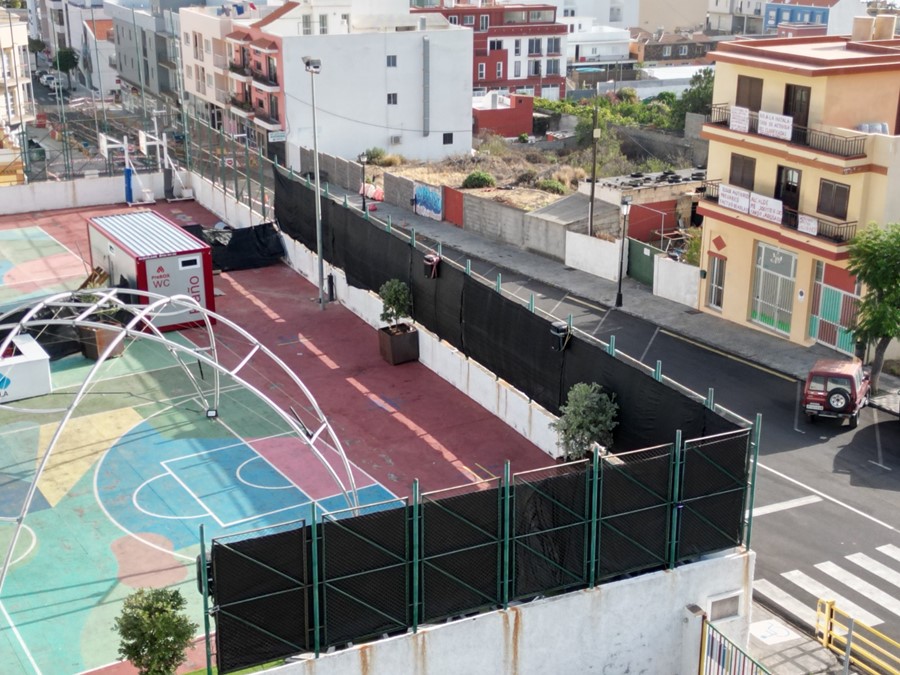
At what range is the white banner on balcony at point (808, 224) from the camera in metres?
39.9

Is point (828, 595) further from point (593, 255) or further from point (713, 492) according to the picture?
point (593, 255)

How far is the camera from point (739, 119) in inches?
1702

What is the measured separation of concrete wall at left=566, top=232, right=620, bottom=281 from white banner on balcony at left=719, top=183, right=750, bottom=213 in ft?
18.9

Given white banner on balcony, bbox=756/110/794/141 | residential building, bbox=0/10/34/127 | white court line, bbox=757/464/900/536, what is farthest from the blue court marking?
residential building, bbox=0/10/34/127

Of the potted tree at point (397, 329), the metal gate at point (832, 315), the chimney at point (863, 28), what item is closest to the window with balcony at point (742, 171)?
the metal gate at point (832, 315)

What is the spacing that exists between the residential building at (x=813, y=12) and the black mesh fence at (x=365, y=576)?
102962 mm

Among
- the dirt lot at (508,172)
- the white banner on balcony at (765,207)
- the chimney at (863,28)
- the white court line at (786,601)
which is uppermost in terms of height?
the chimney at (863,28)

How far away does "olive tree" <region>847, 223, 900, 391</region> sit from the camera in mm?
36219

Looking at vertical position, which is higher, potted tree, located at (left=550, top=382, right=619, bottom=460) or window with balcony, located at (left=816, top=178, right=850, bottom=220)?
window with balcony, located at (left=816, top=178, right=850, bottom=220)

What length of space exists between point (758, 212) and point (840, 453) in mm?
12379

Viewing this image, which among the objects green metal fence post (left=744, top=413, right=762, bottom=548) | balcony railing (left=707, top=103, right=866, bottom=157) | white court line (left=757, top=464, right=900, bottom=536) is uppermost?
balcony railing (left=707, top=103, right=866, bottom=157)

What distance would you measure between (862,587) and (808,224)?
17.5 meters

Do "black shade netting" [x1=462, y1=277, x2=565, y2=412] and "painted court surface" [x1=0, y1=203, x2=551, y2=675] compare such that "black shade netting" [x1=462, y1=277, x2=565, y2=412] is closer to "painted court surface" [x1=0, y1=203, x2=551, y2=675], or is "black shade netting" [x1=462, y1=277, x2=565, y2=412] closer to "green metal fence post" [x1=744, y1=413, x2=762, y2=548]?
"painted court surface" [x1=0, y1=203, x2=551, y2=675]

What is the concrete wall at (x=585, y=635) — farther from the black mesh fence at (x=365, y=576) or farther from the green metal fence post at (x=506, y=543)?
the black mesh fence at (x=365, y=576)
